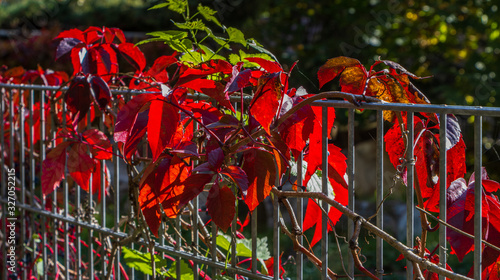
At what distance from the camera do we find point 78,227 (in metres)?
2.13

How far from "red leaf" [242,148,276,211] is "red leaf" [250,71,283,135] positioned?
0.36ft

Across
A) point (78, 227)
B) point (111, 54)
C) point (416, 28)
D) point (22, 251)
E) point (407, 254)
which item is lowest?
point (22, 251)

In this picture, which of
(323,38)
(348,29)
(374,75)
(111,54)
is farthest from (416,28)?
(374,75)

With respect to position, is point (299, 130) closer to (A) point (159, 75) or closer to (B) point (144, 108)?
(B) point (144, 108)

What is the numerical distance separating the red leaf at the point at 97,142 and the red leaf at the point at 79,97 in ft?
0.57

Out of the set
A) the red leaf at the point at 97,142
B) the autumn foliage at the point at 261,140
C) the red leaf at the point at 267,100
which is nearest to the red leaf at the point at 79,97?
the red leaf at the point at 97,142

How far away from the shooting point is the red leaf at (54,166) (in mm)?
1876

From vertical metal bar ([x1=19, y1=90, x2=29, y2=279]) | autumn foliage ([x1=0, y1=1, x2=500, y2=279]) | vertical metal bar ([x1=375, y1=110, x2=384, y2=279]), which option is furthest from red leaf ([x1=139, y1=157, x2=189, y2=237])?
vertical metal bar ([x1=19, y1=90, x2=29, y2=279])

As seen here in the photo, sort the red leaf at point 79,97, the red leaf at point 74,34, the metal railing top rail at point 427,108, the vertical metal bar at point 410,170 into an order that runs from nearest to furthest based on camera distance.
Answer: the metal railing top rail at point 427,108, the vertical metal bar at point 410,170, the red leaf at point 79,97, the red leaf at point 74,34

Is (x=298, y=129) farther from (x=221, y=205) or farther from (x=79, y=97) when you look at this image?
(x=79, y=97)

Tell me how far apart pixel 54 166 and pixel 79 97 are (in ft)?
1.05

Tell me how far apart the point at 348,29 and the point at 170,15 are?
10.8ft

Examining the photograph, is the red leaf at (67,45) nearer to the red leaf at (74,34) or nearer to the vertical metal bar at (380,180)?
the red leaf at (74,34)

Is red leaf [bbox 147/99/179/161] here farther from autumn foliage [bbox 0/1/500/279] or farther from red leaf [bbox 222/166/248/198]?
red leaf [bbox 222/166/248/198]
